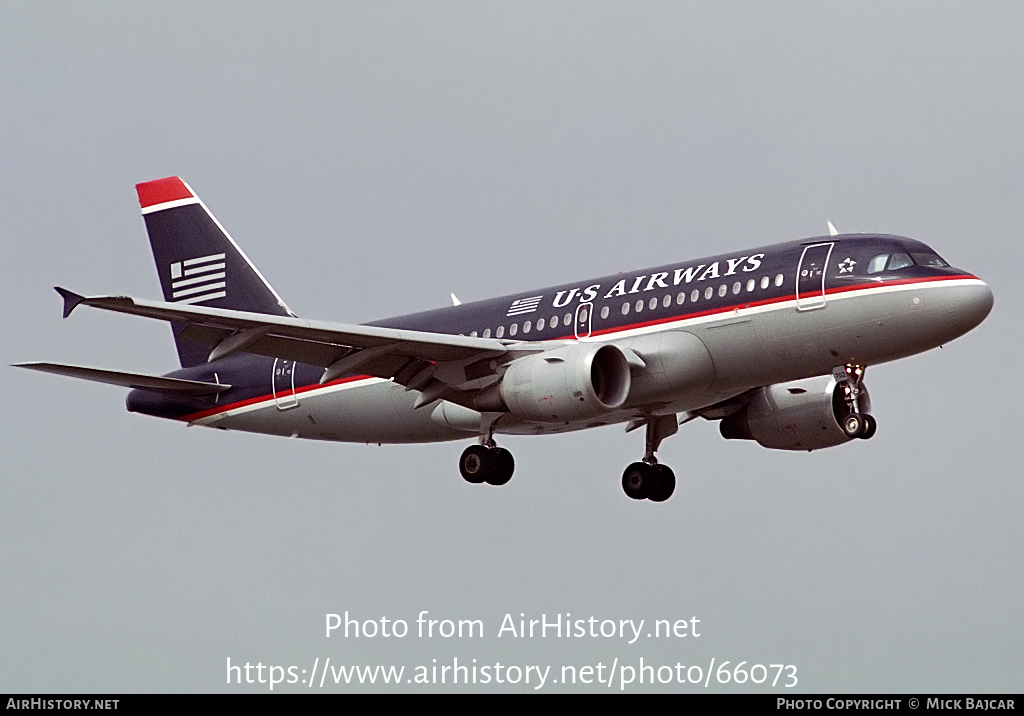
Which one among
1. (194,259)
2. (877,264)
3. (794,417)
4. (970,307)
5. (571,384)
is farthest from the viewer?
(194,259)

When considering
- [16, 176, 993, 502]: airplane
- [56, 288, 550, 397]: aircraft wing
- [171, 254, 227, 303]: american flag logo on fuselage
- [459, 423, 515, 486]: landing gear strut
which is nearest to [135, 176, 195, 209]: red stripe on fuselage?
[171, 254, 227, 303]: american flag logo on fuselage

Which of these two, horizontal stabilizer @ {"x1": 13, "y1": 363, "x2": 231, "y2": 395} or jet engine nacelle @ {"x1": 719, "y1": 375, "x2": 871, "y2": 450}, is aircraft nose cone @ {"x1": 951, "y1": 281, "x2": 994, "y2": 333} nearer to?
jet engine nacelle @ {"x1": 719, "y1": 375, "x2": 871, "y2": 450}

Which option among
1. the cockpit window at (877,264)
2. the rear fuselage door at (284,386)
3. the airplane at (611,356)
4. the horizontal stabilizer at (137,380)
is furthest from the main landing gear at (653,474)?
the horizontal stabilizer at (137,380)

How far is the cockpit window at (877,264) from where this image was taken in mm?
37531

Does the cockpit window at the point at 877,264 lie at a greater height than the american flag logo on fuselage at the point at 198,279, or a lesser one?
lesser

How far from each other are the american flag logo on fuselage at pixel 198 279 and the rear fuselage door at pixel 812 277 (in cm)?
1747

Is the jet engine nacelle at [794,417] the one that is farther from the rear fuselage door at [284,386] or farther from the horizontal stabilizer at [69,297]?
the horizontal stabilizer at [69,297]

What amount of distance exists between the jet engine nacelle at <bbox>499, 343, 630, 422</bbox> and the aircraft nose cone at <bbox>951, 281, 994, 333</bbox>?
6861 millimetres

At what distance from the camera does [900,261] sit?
124 ft

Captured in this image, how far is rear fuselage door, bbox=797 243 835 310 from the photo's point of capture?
37.6 m

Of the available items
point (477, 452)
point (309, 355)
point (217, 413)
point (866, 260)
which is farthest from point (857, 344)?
point (217, 413)

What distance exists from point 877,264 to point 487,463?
9.74 metres

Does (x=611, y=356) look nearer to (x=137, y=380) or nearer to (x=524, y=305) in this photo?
(x=524, y=305)

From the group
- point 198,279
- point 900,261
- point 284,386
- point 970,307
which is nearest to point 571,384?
point 900,261
